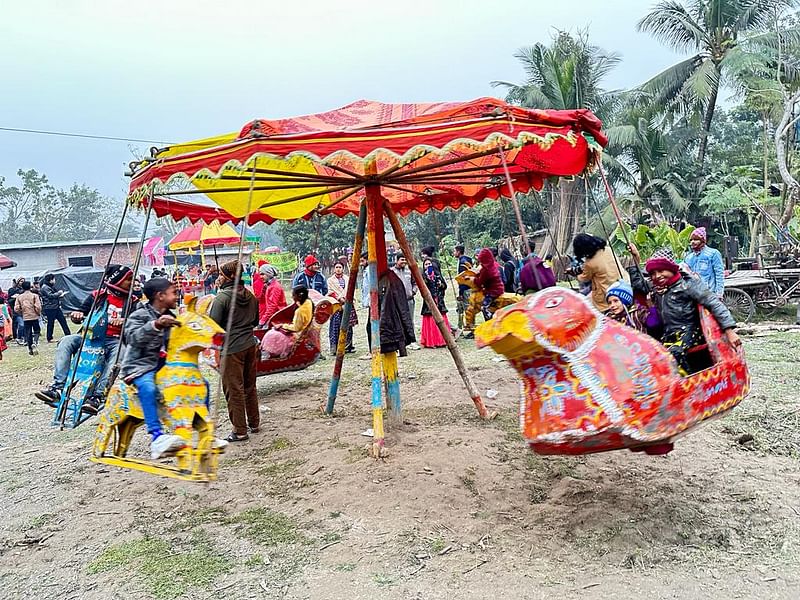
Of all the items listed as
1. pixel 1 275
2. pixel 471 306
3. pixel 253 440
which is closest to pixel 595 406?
pixel 253 440

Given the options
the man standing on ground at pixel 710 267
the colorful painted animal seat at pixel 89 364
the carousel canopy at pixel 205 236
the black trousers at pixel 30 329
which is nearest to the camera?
the colorful painted animal seat at pixel 89 364

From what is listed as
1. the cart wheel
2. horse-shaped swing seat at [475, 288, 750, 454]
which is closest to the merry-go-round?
horse-shaped swing seat at [475, 288, 750, 454]

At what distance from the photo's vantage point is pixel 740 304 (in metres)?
11.7

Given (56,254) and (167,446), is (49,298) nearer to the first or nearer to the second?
(167,446)

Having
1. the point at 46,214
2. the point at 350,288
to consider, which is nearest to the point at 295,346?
the point at 350,288

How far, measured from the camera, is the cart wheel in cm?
1155

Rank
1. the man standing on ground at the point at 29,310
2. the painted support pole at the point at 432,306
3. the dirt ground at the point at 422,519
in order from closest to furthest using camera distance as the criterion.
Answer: the dirt ground at the point at 422,519, the painted support pole at the point at 432,306, the man standing on ground at the point at 29,310

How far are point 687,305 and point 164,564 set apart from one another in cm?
373

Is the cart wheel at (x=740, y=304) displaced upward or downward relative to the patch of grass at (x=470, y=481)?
upward

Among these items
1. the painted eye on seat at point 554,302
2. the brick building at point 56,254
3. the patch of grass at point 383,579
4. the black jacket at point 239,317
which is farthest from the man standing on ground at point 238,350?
the brick building at point 56,254

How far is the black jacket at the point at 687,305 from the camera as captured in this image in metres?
4.18

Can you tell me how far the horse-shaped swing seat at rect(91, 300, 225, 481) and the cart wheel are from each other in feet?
33.4

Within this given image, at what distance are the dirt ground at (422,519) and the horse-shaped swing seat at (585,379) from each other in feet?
2.42

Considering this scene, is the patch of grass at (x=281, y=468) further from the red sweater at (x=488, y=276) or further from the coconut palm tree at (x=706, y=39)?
the coconut palm tree at (x=706, y=39)
